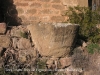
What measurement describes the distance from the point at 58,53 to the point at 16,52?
93 centimetres

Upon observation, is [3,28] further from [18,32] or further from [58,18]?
[58,18]

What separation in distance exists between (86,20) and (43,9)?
1335mm

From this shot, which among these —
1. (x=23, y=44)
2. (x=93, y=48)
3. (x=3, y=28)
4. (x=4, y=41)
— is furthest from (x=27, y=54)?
(x=93, y=48)

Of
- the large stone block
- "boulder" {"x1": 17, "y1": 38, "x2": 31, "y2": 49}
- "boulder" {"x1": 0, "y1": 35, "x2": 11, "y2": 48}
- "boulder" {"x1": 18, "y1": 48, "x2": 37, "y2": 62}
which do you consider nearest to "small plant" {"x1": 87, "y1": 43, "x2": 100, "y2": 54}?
the large stone block

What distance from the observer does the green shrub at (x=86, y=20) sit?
6.51m

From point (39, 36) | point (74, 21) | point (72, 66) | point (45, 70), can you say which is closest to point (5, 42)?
point (39, 36)

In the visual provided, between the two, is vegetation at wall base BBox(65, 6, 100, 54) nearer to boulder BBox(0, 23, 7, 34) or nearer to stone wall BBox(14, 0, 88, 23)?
stone wall BBox(14, 0, 88, 23)

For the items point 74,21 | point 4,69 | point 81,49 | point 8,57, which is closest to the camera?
point 4,69

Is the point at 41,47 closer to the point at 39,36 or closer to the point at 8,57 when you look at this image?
the point at 39,36

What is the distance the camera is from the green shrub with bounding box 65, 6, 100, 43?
21.4 ft

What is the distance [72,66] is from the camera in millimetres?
5496

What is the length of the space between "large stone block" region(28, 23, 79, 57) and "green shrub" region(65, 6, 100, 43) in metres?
0.92

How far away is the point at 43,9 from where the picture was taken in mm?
7199

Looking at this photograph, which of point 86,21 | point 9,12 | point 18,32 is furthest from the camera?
point 9,12
